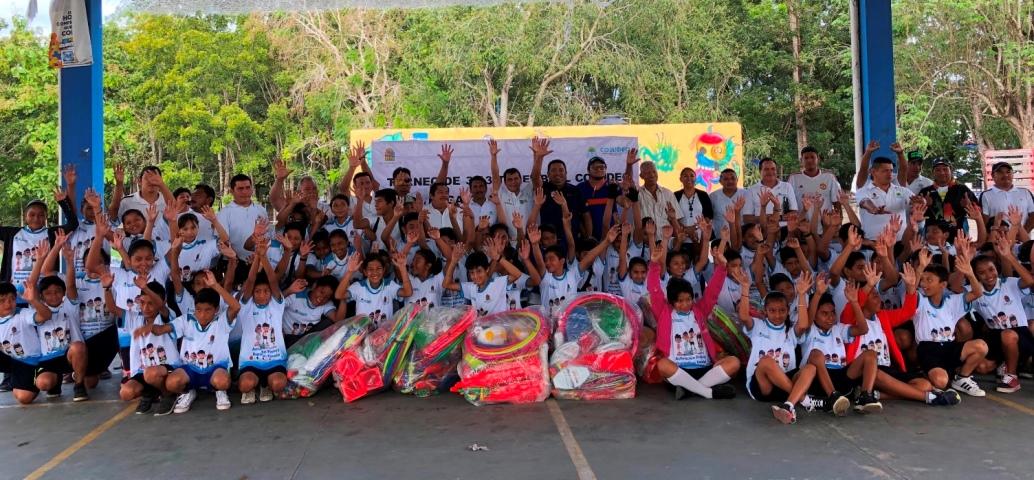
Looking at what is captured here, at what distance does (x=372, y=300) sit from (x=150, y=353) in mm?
1594

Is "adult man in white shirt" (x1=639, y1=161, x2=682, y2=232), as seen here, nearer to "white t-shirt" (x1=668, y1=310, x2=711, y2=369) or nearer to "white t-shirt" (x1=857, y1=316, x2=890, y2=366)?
"white t-shirt" (x1=668, y1=310, x2=711, y2=369)

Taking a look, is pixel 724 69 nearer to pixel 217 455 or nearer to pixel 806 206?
pixel 806 206

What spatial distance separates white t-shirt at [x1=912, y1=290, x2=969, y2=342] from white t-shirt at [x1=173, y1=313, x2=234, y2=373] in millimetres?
4924

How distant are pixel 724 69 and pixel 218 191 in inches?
597

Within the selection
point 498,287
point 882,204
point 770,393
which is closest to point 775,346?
point 770,393

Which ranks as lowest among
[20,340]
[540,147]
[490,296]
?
[20,340]

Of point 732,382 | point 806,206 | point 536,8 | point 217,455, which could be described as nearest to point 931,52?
point 536,8

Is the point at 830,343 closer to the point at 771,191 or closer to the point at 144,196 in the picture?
the point at 771,191

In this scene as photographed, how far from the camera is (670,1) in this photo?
20.8 m

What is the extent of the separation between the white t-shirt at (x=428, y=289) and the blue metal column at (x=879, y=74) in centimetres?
→ 470

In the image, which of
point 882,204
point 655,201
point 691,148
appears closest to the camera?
point 882,204

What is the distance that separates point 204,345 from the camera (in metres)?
5.57

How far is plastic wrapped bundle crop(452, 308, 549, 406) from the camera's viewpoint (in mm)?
5426

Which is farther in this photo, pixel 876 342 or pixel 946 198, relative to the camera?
pixel 946 198
